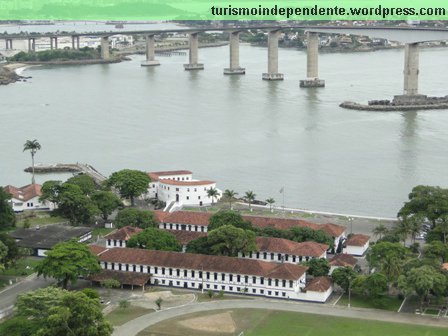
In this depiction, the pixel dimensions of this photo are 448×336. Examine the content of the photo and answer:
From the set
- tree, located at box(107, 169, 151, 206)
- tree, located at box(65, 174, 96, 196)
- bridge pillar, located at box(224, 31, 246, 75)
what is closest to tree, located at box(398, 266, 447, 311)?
tree, located at box(107, 169, 151, 206)

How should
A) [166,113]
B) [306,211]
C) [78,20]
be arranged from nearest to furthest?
1. [306,211]
2. [166,113]
3. [78,20]

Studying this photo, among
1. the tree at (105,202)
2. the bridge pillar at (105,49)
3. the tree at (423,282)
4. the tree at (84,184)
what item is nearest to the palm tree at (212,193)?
the tree at (105,202)

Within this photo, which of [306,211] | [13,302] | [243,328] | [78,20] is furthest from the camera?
[78,20]

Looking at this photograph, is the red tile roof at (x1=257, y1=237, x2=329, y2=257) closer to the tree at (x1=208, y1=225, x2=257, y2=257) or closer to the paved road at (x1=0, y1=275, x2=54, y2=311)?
the tree at (x1=208, y1=225, x2=257, y2=257)

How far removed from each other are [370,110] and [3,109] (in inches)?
585

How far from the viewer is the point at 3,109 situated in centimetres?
3831

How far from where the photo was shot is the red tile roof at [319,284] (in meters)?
15.1

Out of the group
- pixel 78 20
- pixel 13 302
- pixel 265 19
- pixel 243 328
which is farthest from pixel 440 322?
pixel 78 20

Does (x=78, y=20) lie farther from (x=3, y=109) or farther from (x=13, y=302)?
(x=13, y=302)

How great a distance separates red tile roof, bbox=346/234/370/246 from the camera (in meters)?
17.5

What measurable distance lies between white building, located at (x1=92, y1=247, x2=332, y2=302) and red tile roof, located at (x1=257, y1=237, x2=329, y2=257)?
0.91 meters

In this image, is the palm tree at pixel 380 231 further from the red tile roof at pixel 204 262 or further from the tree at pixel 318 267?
the red tile roof at pixel 204 262

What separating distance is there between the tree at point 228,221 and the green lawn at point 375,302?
9.91 feet

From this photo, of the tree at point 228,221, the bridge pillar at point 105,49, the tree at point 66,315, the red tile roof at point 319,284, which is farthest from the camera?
the bridge pillar at point 105,49
